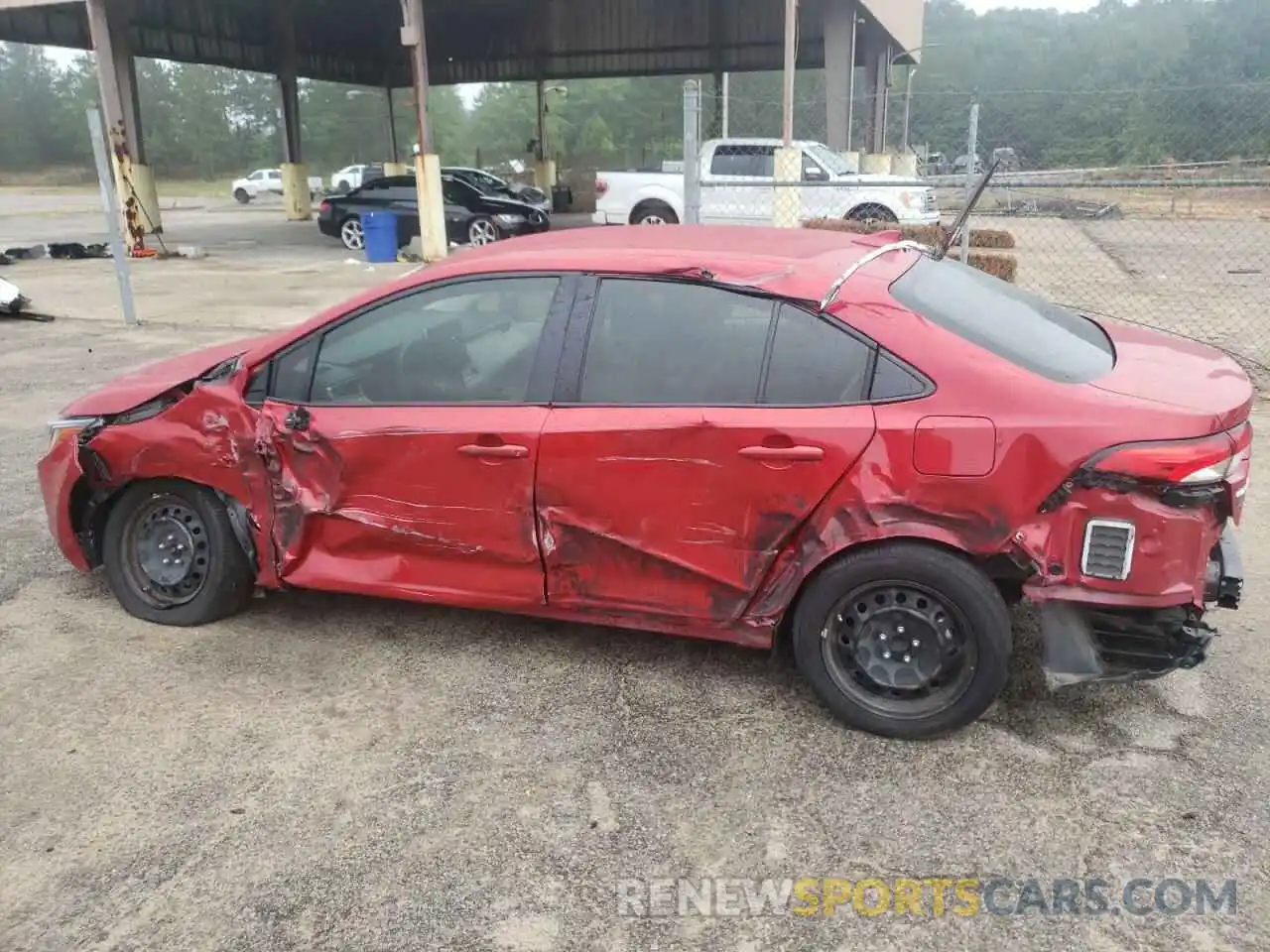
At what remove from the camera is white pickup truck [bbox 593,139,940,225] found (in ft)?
49.7

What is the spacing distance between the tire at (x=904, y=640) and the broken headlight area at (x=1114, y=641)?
146mm

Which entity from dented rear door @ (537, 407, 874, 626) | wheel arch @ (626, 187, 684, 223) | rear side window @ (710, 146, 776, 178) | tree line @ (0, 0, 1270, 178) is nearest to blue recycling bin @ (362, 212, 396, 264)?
wheel arch @ (626, 187, 684, 223)

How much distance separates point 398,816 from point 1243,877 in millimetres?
2288

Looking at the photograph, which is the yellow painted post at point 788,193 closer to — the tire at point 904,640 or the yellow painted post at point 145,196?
the tire at point 904,640

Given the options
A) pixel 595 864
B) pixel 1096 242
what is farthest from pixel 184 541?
pixel 1096 242

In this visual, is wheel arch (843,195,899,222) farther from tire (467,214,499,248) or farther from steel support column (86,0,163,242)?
steel support column (86,0,163,242)

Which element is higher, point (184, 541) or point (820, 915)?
point (184, 541)

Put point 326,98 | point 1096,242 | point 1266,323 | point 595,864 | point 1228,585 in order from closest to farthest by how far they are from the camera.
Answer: point 595,864
point 1228,585
point 1266,323
point 1096,242
point 326,98

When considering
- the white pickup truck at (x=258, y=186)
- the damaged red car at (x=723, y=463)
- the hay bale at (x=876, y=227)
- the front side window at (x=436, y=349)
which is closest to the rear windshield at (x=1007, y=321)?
the damaged red car at (x=723, y=463)

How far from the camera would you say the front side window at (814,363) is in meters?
3.13

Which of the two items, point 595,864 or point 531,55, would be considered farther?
point 531,55

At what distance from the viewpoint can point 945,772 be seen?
120 inches

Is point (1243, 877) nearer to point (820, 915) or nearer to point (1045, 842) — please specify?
point (1045, 842)

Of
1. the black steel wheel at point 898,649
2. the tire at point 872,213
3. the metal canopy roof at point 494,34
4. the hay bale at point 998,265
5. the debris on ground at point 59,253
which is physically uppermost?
the metal canopy roof at point 494,34
